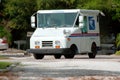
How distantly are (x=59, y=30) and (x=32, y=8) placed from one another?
51.5 ft

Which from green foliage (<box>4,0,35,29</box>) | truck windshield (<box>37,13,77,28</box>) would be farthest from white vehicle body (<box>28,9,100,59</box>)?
green foliage (<box>4,0,35,29</box>)

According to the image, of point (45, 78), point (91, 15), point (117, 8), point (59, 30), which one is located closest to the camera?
point (45, 78)

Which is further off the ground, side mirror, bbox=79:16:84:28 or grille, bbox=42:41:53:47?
side mirror, bbox=79:16:84:28

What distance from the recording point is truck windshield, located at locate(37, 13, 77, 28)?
32.7 meters

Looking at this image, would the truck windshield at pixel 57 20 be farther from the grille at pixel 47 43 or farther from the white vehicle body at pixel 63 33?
the grille at pixel 47 43

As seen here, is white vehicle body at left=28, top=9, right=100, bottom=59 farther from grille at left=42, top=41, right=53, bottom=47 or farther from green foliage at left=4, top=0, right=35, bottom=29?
green foliage at left=4, top=0, right=35, bottom=29

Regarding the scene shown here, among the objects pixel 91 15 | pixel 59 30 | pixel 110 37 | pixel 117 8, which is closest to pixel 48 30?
pixel 59 30

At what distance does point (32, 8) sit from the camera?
4766 cm

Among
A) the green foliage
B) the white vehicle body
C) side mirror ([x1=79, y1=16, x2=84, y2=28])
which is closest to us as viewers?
the white vehicle body

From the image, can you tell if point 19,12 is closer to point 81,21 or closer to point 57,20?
point 57,20

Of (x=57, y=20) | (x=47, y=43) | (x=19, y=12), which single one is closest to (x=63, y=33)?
(x=47, y=43)

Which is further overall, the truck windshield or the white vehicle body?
the truck windshield

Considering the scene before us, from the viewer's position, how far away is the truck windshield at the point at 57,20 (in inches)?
1288

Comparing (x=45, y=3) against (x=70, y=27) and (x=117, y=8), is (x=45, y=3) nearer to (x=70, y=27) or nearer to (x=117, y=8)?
(x=117, y=8)
